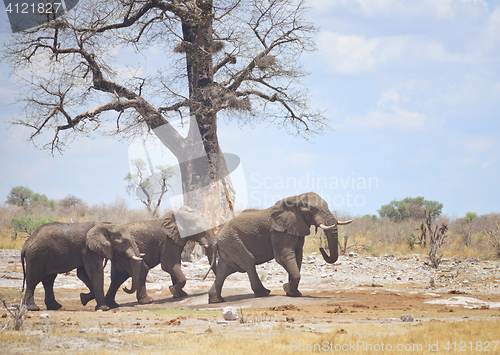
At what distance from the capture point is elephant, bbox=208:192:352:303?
1098 centimetres

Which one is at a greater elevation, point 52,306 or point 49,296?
point 49,296

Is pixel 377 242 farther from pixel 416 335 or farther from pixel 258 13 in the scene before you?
pixel 416 335

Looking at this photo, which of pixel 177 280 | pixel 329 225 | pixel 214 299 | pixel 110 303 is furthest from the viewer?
pixel 177 280

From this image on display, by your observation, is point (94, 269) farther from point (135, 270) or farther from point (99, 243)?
point (135, 270)

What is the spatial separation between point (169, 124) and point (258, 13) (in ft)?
19.9

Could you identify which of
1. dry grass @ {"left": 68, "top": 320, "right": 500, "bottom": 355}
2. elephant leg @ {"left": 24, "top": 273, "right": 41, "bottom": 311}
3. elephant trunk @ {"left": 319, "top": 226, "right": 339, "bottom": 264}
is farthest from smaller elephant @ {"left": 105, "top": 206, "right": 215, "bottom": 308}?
dry grass @ {"left": 68, "top": 320, "right": 500, "bottom": 355}

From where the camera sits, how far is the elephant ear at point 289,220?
36.5 ft

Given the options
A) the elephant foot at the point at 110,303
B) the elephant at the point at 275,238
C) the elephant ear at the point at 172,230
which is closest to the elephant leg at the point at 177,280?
the elephant ear at the point at 172,230

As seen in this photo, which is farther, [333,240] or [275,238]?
[275,238]

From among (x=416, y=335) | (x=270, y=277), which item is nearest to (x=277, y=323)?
(x=416, y=335)

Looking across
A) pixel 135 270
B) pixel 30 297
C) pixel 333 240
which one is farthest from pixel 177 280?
pixel 333 240

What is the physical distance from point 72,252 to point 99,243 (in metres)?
0.68

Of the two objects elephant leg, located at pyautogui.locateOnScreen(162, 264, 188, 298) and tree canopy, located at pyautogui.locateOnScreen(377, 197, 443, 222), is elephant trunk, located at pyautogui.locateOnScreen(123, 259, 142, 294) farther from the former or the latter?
tree canopy, located at pyautogui.locateOnScreen(377, 197, 443, 222)

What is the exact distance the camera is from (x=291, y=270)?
35.8ft
